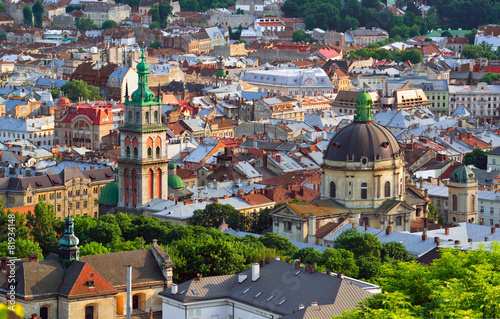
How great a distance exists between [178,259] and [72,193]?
39.8m

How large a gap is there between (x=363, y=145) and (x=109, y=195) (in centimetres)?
2193

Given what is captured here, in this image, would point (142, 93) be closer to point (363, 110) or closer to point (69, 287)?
point (363, 110)

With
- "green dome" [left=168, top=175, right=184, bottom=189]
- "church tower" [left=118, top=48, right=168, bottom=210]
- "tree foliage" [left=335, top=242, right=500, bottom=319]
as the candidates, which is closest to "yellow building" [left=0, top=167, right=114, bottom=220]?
"green dome" [left=168, top=175, right=184, bottom=189]

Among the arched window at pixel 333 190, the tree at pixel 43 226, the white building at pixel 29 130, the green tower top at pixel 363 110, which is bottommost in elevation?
the white building at pixel 29 130

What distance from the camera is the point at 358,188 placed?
98.5 meters

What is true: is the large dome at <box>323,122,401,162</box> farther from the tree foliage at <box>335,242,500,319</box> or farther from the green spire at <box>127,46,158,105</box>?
the tree foliage at <box>335,242,500,319</box>

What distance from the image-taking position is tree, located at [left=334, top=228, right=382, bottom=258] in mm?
86500

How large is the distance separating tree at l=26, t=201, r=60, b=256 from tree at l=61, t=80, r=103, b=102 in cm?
9041

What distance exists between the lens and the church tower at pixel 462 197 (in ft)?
343

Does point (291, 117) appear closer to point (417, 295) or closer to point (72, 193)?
point (72, 193)

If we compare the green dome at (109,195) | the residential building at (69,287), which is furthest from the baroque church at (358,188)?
the residential building at (69,287)

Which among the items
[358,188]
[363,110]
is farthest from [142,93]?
[358,188]

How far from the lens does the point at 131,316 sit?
233 ft

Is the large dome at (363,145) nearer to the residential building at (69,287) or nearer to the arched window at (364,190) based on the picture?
the arched window at (364,190)
